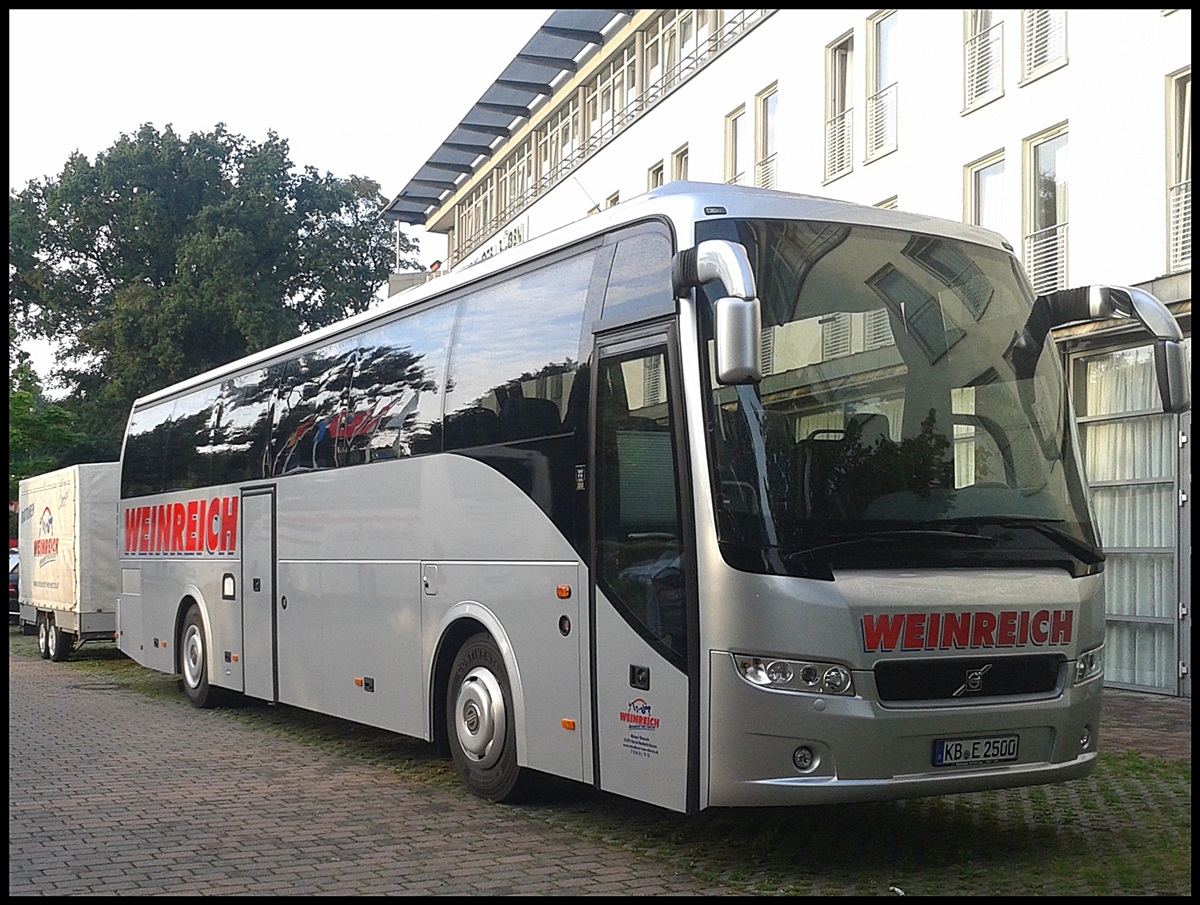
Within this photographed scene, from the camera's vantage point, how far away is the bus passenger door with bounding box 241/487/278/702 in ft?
46.5

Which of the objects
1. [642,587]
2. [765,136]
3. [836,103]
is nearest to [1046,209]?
[836,103]

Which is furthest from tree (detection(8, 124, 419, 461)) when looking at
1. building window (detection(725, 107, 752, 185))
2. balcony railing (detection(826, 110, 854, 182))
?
balcony railing (detection(826, 110, 854, 182))

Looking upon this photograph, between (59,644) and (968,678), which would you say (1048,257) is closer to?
(968,678)

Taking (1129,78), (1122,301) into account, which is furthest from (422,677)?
(1129,78)

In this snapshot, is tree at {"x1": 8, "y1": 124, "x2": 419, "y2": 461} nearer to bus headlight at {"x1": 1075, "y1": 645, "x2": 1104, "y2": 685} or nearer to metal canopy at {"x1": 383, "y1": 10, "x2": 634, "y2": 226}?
metal canopy at {"x1": 383, "y1": 10, "x2": 634, "y2": 226}

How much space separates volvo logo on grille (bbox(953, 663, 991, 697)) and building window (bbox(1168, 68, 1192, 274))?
11.2 m

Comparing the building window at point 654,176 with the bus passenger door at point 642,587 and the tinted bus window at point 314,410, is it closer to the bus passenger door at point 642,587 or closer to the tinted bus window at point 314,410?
the tinted bus window at point 314,410

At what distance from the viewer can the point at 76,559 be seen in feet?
77.1

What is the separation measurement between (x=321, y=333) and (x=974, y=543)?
7538 millimetres

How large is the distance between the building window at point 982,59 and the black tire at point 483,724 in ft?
46.5

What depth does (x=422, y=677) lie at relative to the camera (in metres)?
10.8

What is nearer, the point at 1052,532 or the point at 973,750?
the point at 973,750

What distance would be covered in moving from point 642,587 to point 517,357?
2.24 metres

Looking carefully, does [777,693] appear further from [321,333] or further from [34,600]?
[34,600]
